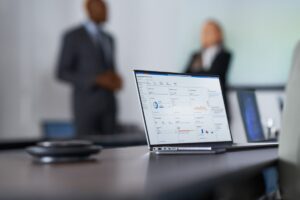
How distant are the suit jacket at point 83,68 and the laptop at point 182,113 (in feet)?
9.04

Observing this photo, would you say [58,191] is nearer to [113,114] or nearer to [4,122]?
[113,114]

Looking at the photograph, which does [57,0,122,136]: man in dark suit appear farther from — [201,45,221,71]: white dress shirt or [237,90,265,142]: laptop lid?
[237,90,265,142]: laptop lid

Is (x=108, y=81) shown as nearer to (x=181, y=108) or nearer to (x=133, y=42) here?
(x=133, y=42)

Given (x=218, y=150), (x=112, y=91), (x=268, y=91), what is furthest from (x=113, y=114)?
(x=218, y=150)

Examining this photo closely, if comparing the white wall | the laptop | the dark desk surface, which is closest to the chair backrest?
the dark desk surface

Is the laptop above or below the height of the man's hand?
below

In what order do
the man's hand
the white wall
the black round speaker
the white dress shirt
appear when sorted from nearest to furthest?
the black round speaker
the man's hand
the white dress shirt
the white wall

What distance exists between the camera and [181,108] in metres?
1.30

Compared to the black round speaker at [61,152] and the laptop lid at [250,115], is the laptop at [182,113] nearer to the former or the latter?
the black round speaker at [61,152]

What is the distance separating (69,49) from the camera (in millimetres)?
4137

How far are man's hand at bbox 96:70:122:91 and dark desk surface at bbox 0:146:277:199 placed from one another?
9.46 ft

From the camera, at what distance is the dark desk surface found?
617 mm

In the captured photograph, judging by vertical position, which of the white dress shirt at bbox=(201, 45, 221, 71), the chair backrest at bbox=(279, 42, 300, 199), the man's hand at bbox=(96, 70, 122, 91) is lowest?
the chair backrest at bbox=(279, 42, 300, 199)

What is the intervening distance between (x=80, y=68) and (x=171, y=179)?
11.5 ft
